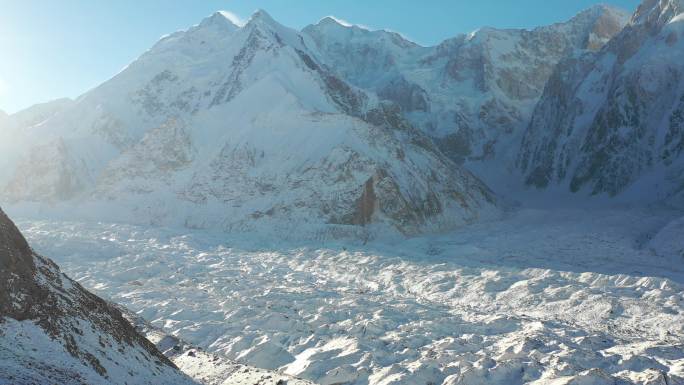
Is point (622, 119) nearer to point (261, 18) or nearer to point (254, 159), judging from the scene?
point (254, 159)

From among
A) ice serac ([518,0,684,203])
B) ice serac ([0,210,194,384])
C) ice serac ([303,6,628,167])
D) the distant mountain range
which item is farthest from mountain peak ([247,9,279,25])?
ice serac ([0,210,194,384])

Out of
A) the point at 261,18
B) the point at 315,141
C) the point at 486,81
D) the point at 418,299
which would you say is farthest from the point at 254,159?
the point at 486,81

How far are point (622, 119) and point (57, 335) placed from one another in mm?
102175

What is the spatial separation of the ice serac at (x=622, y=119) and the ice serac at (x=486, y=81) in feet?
59.6

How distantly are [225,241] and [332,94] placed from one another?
48.1 metres

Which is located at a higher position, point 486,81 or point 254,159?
point 486,81

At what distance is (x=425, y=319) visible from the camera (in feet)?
101

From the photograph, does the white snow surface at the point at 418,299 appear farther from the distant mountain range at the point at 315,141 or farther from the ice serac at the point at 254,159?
the distant mountain range at the point at 315,141

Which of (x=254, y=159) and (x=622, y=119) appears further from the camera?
(x=622, y=119)

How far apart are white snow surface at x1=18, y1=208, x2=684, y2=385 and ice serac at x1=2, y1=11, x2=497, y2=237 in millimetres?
8882

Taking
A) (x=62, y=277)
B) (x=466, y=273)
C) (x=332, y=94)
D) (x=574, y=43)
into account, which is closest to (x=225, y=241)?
(x=466, y=273)

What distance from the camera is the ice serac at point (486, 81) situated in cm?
14450

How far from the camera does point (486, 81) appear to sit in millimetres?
160125

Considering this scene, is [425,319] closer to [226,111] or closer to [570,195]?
[226,111]
